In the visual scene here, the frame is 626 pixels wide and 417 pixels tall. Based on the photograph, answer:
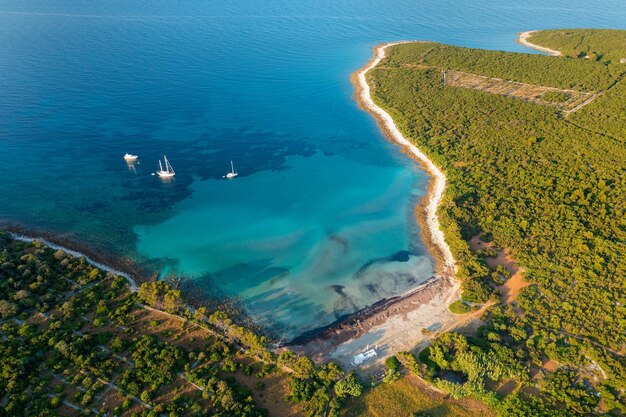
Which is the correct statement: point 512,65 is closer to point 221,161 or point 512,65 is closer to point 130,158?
point 221,161

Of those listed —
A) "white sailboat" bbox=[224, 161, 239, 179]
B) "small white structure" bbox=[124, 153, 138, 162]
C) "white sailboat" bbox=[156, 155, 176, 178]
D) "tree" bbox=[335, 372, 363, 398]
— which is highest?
"small white structure" bbox=[124, 153, 138, 162]

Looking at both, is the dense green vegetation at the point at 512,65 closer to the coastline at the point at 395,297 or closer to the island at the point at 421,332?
the island at the point at 421,332

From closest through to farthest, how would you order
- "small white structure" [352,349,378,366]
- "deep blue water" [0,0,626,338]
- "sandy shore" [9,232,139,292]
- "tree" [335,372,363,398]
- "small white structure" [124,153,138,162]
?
1. "tree" [335,372,363,398]
2. "small white structure" [352,349,378,366]
3. "sandy shore" [9,232,139,292]
4. "deep blue water" [0,0,626,338]
5. "small white structure" [124,153,138,162]

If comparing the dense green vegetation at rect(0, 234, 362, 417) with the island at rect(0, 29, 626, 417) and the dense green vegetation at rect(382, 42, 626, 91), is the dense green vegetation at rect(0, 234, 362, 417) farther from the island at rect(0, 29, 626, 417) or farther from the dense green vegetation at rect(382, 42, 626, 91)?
the dense green vegetation at rect(382, 42, 626, 91)

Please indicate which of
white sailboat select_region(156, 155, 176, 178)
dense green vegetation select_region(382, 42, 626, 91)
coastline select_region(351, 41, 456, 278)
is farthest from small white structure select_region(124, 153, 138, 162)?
dense green vegetation select_region(382, 42, 626, 91)

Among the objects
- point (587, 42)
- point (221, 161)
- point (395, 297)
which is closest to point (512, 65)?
point (587, 42)

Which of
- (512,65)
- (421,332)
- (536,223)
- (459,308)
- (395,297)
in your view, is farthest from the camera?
(512,65)
